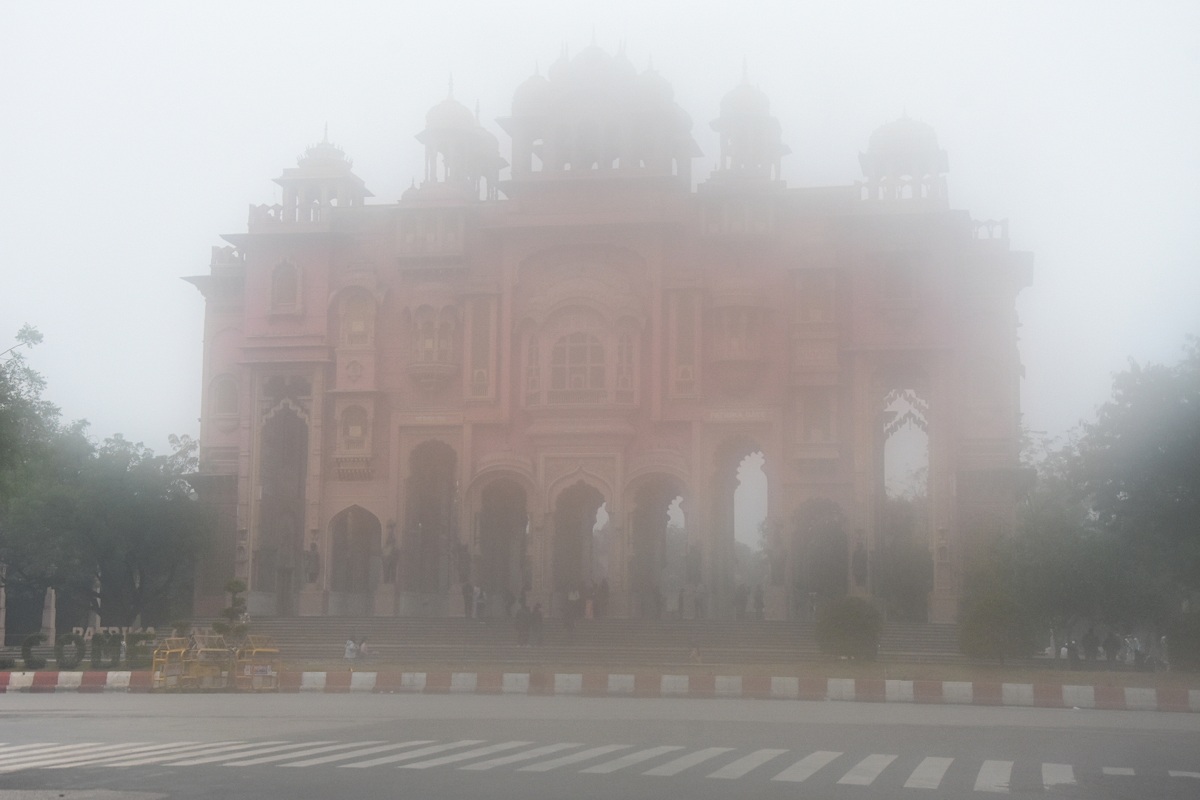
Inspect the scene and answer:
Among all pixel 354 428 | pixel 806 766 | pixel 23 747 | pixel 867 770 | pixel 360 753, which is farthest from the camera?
pixel 354 428

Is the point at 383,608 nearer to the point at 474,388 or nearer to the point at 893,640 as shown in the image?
the point at 474,388

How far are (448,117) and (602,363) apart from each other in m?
10.7

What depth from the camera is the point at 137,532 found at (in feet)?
173

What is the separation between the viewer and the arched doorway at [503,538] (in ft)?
162

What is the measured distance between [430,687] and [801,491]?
2104cm

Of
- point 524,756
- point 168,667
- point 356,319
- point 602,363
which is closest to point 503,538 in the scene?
point 602,363

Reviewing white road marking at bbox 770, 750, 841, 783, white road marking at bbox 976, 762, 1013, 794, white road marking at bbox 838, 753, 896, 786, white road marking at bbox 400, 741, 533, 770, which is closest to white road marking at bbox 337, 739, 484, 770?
white road marking at bbox 400, 741, 533, 770

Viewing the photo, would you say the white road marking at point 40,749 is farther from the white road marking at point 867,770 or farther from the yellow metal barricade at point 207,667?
the yellow metal barricade at point 207,667

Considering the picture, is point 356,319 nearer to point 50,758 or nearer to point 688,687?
point 688,687

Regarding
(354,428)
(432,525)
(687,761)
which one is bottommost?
(687,761)

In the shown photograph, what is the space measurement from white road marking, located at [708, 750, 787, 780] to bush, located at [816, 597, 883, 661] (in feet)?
63.0

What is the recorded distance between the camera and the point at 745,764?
13.9 meters

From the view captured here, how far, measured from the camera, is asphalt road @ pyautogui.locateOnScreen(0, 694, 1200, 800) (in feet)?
39.6

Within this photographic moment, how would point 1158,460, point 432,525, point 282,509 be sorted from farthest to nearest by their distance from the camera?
point 282,509
point 432,525
point 1158,460
